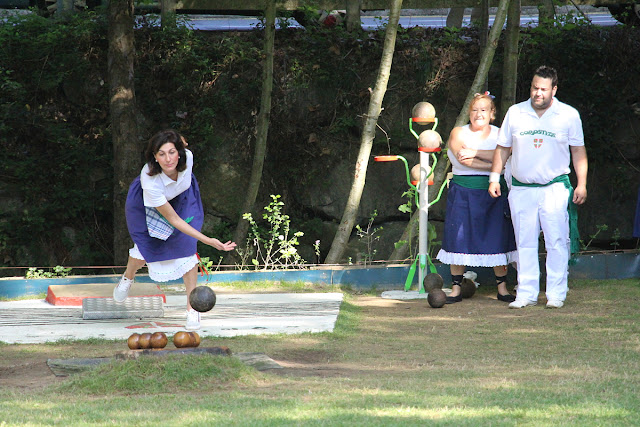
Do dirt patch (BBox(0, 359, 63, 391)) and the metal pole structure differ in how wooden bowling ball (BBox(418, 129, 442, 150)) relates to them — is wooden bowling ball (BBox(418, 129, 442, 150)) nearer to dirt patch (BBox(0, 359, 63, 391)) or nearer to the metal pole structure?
the metal pole structure

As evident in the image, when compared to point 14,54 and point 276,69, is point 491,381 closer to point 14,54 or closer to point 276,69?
point 276,69

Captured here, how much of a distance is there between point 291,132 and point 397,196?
1.55 m

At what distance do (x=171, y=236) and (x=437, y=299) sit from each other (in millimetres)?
2251

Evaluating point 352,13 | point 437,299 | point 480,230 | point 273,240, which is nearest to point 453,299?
point 437,299

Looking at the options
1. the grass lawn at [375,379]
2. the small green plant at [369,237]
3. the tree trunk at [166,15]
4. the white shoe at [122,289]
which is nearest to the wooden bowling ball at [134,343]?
the grass lawn at [375,379]

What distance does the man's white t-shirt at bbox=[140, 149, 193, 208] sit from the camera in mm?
5285

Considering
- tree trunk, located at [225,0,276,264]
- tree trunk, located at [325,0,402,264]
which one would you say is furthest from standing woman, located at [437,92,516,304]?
tree trunk, located at [225,0,276,264]

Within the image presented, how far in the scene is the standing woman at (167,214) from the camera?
528 centimetres

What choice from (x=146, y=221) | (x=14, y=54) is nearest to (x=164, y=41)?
(x=14, y=54)

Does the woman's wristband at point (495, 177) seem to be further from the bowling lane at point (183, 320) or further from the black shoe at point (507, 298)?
the bowling lane at point (183, 320)

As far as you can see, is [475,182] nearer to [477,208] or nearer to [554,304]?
[477,208]

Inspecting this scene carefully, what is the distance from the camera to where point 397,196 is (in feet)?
33.5

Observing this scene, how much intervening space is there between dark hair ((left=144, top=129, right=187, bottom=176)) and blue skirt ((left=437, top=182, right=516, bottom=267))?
8.46 feet

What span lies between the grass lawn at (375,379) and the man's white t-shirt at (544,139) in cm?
112
